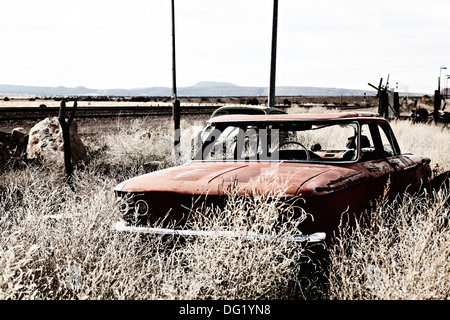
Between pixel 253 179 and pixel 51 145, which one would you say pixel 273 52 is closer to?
pixel 51 145

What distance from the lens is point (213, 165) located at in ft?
16.1

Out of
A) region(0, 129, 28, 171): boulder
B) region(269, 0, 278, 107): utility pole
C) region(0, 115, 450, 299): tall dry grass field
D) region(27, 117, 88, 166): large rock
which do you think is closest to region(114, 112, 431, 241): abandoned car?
region(0, 115, 450, 299): tall dry grass field

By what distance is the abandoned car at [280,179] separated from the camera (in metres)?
3.69

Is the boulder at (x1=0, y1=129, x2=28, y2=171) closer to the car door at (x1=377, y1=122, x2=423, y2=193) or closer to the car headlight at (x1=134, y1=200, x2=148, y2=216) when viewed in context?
the car headlight at (x1=134, y1=200, x2=148, y2=216)

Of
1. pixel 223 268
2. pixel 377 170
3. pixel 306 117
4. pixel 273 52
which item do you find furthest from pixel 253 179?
pixel 273 52

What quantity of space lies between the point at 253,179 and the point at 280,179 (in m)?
0.23

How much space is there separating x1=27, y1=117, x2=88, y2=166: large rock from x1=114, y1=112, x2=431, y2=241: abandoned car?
6349 mm

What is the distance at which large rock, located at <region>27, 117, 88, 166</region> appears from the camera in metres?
10.7

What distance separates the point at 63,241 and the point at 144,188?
800mm

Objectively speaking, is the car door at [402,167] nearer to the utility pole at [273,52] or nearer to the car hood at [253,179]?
the car hood at [253,179]

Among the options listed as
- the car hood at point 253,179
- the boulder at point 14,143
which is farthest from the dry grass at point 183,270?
the boulder at point 14,143

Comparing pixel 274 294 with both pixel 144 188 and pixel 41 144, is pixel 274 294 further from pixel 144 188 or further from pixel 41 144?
pixel 41 144

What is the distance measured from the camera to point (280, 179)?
396 cm
